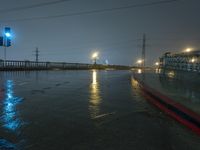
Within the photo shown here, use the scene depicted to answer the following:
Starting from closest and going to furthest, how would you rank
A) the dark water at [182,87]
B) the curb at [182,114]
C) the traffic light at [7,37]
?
the curb at [182,114] → the dark water at [182,87] → the traffic light at [7,37]

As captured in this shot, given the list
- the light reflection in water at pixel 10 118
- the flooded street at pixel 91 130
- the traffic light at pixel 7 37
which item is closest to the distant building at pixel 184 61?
the flooded street at pixel 91 130

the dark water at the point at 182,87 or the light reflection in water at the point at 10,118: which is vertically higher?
the dark water at the point at 182,87

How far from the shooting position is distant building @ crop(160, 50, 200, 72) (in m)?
18.5

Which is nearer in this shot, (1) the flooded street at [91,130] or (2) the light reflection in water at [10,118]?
(1) the flooded street at [91,130]

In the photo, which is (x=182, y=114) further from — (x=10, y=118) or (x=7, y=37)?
(x=7, y=37)

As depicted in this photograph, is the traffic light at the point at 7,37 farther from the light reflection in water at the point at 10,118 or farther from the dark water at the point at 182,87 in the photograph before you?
the light reflection in water at the point at 10,118

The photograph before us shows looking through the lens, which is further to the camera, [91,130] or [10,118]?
[10,118]

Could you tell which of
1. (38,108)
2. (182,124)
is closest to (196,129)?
(182,124)

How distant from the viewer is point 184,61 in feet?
72.7

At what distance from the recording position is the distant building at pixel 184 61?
60.8 feet

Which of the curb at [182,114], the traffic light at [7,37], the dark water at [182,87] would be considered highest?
the traffic light at [7,37]

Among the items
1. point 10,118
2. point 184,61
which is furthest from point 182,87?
point 10,118

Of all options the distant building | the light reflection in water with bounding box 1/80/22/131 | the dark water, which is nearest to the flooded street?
the light reflection in water with bounding box 1/80/22/131

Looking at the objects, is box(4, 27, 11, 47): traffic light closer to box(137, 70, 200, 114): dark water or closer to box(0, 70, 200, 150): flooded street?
box(137, 70, 200, 114): dark water
